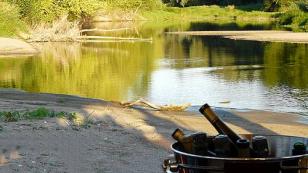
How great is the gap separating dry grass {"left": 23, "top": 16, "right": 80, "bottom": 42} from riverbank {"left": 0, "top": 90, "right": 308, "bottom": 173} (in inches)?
1394

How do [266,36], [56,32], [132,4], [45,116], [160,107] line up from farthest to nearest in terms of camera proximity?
[132,4] < [266,36] < [56,32] < [160,107] < [45,116]

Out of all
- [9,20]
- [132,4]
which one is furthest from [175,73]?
[132,4]

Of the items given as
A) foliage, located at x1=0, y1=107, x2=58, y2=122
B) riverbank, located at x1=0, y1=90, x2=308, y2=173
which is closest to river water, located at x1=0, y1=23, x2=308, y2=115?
riverbank, located at x1=0, y1=90, x2=308, y2=173

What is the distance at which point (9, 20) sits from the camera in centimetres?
4781

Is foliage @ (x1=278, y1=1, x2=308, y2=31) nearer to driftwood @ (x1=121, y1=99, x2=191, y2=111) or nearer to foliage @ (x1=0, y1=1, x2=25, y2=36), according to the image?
foliage @ (x1=0, y1=1, x2=25, y2=36)

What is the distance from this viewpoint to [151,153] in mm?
10320

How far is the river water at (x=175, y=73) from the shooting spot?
2264 centimetres

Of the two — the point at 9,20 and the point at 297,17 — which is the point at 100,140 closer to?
the point at 9,20

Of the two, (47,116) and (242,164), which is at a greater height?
(242,164)

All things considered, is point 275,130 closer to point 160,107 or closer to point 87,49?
point 160,107

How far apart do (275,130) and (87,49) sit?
31572mm

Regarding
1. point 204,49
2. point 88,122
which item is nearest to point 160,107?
point 88,122

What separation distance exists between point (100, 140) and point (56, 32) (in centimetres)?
4200

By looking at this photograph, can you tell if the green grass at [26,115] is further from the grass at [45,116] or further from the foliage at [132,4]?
the foliage at [132,4]
